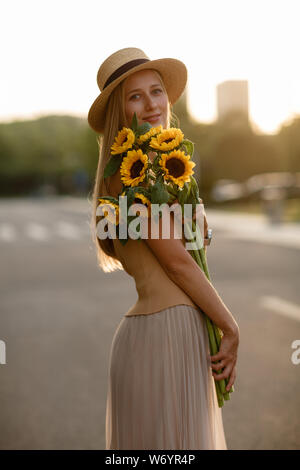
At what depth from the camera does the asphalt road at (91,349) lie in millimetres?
4066

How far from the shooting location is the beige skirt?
2.10 meters

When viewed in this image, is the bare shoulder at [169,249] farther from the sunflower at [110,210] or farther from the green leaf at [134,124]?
the green leaf at [134,124]

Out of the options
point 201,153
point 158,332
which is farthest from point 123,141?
point 201,153

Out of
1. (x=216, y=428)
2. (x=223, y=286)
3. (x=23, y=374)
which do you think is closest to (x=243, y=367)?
(x=23, y=374)

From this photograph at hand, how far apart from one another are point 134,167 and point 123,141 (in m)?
0.11

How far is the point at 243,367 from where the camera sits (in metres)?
5.38

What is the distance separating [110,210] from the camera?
6.79 ft

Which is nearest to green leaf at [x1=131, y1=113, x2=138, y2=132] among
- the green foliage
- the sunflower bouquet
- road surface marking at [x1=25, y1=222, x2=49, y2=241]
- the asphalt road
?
the sunflower bouquet

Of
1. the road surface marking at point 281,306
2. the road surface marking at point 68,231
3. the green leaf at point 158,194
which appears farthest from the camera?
the road surface marking at point 68,231

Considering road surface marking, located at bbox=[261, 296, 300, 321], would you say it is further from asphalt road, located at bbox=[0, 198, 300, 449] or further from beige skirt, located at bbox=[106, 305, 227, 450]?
beige skirt, located at bbox=[106, 305, 227, 450]

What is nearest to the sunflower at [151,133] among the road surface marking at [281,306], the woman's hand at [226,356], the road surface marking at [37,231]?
the woman's hand at [226,356]

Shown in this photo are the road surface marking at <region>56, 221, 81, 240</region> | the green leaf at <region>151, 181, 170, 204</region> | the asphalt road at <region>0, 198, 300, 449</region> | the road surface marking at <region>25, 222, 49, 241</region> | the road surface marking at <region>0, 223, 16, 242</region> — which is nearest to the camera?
the green leaf at <region>151, 181, 170, 204</region>

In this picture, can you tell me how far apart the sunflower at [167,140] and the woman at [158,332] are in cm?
16

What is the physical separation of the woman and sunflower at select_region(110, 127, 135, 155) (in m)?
0.09
